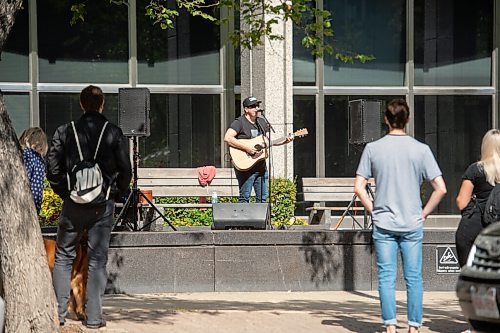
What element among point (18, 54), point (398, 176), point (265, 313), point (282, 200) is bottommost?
point (265, 313)

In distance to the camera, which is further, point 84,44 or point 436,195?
point 84,44

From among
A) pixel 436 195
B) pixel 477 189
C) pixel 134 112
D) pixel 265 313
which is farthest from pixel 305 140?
pixel 436 195

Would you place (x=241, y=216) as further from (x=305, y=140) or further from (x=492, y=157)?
(x=305, y=140)

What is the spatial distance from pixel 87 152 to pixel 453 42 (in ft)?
47.7

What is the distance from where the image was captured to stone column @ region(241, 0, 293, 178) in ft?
64.2

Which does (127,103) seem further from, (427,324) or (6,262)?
(6,262)

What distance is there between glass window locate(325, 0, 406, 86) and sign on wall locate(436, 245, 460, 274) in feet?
28.2

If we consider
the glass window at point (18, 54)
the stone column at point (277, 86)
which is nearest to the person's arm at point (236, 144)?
the stone column at point (277, 86)

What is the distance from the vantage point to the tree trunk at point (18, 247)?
7574mm

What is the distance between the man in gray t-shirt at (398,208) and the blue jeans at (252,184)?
659cm

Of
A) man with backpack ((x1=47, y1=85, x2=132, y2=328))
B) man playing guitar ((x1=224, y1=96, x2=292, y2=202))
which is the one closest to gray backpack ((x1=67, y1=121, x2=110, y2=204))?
man with backpack ((x1=47, y1=85, x2=132, y2=328))

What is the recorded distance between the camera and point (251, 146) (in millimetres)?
14875

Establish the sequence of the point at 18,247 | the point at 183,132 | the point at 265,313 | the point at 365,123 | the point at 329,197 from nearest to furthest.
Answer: the point at 18,247 → the point at 265,313 → the point at 365,123 → the point at 329,197 → the point at 183,132

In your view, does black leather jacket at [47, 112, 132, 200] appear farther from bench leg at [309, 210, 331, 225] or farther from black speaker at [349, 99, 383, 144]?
bench leg at [309, 210, 331, 225]
